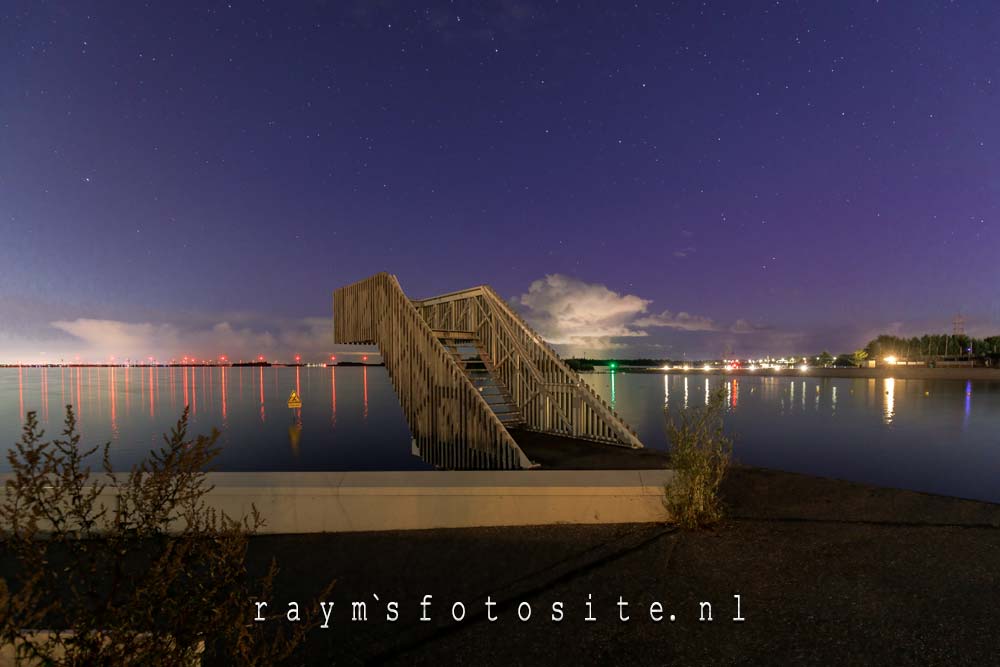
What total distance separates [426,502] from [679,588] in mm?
2541

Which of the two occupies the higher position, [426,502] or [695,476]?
[695,476]

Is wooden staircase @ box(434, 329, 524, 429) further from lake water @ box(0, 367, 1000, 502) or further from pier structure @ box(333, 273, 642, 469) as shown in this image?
lake water @ box(0, 367, 1000, 502)

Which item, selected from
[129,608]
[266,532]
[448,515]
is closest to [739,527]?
[448,515]

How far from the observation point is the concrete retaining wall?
558 centimetres

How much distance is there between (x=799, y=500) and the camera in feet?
21.9

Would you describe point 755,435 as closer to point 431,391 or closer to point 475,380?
point 475,380

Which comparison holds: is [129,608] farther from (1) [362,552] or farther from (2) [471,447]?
(2) [471,447]

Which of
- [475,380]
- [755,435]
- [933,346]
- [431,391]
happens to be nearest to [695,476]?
[431,391]

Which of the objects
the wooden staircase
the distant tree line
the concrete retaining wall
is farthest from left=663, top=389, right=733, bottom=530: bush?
the distant tree line

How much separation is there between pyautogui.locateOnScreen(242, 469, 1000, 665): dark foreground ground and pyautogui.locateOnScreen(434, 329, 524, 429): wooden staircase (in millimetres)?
8121

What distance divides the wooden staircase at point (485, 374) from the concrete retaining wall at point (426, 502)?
7916 mm

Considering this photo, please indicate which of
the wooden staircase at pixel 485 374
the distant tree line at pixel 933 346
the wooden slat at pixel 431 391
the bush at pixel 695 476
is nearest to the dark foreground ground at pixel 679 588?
the bush at pixel 695 476

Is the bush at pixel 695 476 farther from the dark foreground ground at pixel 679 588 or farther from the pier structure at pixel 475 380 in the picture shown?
the pier structure at pixel 475 380

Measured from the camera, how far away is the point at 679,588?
4.30 meters
